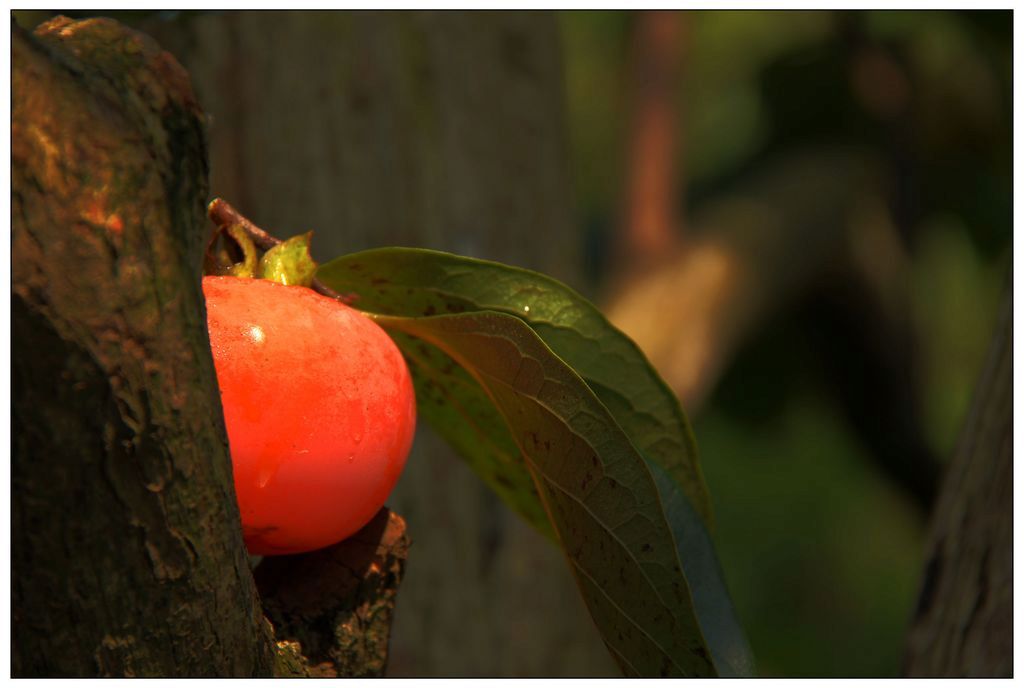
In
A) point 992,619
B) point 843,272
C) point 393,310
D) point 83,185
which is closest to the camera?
point 83,185

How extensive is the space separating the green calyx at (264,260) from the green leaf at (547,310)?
20 millimetres

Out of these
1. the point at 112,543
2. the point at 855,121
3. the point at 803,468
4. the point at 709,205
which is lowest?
the point at 803,468

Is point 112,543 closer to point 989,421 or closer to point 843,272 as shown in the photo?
point 989,421

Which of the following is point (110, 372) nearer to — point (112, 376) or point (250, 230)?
point (112, 376)

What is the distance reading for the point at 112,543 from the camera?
9.5 inches

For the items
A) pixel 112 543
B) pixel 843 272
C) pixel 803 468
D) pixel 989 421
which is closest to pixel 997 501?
pixel 989 421

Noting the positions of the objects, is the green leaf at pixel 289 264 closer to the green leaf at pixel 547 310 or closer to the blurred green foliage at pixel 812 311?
the green leaf at pixel 547 310

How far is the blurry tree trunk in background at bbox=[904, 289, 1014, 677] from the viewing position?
0.54 meters

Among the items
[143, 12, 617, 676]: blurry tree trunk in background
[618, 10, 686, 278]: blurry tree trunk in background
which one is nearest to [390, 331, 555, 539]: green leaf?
[143, 12, 617, 676]: blurry tree trunk in background

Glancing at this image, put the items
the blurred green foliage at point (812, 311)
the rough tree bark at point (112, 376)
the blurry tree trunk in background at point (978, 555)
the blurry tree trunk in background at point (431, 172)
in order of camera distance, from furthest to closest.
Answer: the blurred green foliage at point (812, 311) < the blurry tree trunk in background at point (431, 172) < the blurry tree trunk in background at point (978, 555) < the rough tree bark at point (112, 376)

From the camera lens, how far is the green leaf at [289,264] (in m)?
0.35

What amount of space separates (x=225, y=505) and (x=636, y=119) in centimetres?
219

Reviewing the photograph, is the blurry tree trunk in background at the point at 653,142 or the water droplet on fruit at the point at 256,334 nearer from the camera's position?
the water droplet on fruit at the point at 256,334

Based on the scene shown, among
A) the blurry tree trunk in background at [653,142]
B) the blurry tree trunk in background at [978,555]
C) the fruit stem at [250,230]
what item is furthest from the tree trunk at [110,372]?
the blurry tree trunk in background at [653,142]
